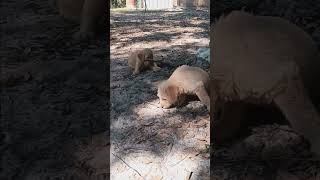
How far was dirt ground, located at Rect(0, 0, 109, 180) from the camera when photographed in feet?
4.37

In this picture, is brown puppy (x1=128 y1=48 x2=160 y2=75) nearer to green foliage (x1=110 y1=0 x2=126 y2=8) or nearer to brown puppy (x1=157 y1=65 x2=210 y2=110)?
brown puppy (x1=157 y1=65 x2=210 y2=110)

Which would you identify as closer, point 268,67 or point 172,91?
point 268,67

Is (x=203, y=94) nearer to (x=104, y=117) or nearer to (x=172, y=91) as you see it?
(x=172, y=91)

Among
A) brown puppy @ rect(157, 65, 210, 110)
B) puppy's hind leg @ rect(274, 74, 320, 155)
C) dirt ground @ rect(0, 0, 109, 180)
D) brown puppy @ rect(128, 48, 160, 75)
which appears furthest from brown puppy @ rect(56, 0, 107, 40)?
puppy's hind leg @ rect(274, 74, 320, 155)

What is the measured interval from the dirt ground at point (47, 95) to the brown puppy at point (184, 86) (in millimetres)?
230

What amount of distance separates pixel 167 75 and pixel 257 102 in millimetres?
314

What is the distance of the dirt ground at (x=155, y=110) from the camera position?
1.44 m

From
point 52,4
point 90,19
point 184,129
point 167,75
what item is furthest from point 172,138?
point 52,4

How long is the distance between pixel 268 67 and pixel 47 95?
645 mm

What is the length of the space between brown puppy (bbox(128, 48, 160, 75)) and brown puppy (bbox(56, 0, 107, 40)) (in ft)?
0.63

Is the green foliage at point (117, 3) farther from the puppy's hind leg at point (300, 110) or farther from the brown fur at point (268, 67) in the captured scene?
the puppy's hind leg at point (300, 110)

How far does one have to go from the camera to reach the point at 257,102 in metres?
1.39

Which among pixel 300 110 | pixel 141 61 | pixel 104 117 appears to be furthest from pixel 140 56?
pixel 300 110

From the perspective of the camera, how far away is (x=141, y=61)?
4.98 ft
